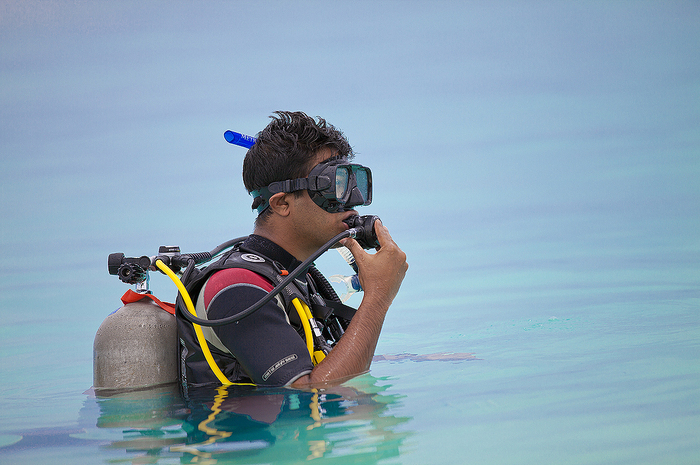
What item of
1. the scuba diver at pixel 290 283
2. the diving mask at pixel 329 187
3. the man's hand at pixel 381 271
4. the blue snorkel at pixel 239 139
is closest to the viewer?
the scuba diver at pixel 290 283

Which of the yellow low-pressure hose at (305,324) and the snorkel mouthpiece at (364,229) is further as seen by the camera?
the snorkel mouthpiece at (364,229)

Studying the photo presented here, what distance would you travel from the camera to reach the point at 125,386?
280 cm

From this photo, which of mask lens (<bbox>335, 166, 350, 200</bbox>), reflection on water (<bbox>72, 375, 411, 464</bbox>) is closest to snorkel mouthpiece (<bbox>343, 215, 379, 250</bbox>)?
mask lens (<bbox>335, 166, 350, 200</bbox>)

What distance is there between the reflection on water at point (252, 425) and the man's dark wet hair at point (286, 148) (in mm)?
863

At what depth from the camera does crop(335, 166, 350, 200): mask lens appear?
2869 mm

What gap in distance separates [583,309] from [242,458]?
477 cm

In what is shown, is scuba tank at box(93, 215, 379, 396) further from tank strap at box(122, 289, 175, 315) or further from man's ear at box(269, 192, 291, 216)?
man's ear at box(269, 192, 291, 216)

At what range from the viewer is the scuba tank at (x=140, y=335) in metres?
2.79

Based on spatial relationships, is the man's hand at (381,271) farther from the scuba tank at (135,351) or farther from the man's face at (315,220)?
the scuba tank at (135,351)

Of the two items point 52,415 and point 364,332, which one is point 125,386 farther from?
point 364,332

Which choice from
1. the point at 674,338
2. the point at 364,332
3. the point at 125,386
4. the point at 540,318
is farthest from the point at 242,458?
the point at 540,318

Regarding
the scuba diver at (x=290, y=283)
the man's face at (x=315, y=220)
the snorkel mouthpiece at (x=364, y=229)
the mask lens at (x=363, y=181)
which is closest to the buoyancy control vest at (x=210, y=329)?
the scuba diver at (x=290, y=283)

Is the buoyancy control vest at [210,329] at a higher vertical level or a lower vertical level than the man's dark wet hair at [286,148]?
lower

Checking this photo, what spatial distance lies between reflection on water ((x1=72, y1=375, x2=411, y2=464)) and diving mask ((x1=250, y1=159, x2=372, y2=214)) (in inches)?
31.2
